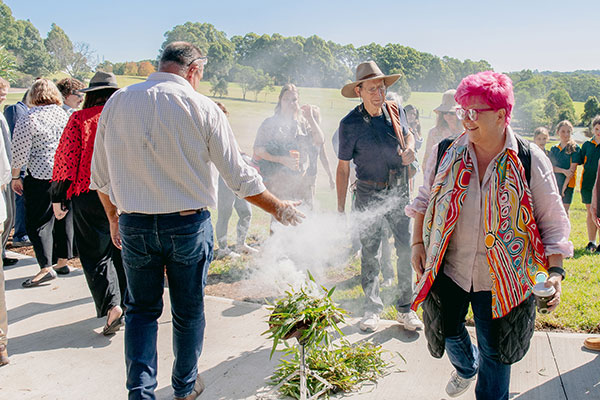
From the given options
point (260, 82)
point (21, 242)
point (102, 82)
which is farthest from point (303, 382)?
point (260, 82)

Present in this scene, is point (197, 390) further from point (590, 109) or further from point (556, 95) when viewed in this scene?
point (590, 109)

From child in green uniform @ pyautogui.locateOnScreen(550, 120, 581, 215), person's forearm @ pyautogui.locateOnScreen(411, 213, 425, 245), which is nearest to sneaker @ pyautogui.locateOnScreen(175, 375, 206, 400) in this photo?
person's forearm @ pyautogui.locateOnScreen(411, 213, 425, 245)

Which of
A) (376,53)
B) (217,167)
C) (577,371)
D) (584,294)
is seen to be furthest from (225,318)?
(376,53)

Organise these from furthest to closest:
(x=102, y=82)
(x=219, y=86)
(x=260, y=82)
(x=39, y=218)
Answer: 1. (x=260, y=82)
2. (x=219, y=86)
3. (x=39, y=218)
4. (x=102, y=82)

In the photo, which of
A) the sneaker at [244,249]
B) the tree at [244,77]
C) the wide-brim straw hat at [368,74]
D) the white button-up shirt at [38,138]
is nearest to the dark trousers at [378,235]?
the wide-brim straw hat at [368,74]

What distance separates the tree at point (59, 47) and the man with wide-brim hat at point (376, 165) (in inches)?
672

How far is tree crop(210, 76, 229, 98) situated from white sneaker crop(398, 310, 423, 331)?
10.1m

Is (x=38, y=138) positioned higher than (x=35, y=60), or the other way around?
(x=35, y=60)

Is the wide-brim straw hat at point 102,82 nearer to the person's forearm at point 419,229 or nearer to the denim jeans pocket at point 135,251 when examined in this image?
the denim jeans pocket at point 135,251

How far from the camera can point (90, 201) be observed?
160 inches

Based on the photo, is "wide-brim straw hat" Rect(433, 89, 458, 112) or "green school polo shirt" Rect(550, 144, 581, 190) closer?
"wide-brim straw hat" Rect(433, 89, 458, 112)

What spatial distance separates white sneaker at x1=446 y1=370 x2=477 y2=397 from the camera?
2924 millimetres

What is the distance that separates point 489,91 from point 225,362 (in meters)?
2.65

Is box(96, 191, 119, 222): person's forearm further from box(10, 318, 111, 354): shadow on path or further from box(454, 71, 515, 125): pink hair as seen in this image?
box(454, 71, 515, 125): pink hair
